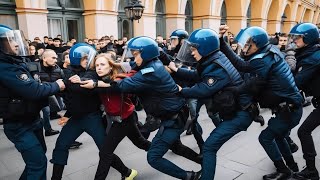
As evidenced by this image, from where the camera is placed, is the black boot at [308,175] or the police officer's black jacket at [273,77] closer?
the police officer's black jacket at [273,77]

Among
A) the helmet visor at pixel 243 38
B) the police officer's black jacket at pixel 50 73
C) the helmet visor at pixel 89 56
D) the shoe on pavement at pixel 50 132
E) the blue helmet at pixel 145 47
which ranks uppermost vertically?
the helmet visor at pixel 243 38

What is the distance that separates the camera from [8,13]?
32.4 feet

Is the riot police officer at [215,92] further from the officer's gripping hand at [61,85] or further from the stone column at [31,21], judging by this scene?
the stone column at [31,21]

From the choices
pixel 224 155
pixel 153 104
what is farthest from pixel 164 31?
pixel 153 104

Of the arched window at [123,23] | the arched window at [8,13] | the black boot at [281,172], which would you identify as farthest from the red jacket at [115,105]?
the arched window at [123,23]

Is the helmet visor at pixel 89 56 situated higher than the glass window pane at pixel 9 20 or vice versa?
the glass window pane at pixel 9 20

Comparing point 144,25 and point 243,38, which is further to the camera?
point 144,25

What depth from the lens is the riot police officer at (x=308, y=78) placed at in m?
3.34

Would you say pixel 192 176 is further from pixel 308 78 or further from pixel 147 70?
pixel 308 78

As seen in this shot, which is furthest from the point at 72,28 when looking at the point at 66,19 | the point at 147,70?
the point at 147,70

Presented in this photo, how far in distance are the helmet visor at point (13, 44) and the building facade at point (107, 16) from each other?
7460 millimetres

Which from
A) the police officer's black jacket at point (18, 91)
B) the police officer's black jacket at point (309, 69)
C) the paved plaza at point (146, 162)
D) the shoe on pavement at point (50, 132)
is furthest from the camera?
the shoe on pavement at point (50, 132)

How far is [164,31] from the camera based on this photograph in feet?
51.5

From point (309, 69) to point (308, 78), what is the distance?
4.1 inches
